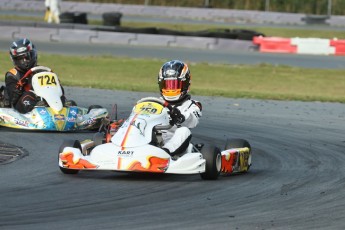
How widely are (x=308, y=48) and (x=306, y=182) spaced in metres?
18.4

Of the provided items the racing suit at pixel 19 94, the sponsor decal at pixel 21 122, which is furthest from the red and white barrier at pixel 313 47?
the sponsor decal at pixel 21 122

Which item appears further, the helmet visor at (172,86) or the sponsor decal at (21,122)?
the sponsor decal at (21,122)

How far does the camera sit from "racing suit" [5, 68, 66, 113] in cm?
1158

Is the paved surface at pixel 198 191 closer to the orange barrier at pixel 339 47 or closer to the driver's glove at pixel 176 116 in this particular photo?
the driver's glove at pixel 176 116

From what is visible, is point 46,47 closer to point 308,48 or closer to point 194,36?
point 194,36

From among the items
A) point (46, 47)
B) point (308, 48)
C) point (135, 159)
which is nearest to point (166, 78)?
point (135, 159)

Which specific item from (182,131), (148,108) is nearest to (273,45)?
(148,108)

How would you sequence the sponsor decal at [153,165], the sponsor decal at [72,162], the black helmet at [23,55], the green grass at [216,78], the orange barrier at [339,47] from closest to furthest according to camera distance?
1. the sponsor decal at [153,165]
2. the sponsor decal at [72,162]
3. the black helmet at [23,55]
4. the green grass at [216,78]
5. the orange barrier at [339,47]

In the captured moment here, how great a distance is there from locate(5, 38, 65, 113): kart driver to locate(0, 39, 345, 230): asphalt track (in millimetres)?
544

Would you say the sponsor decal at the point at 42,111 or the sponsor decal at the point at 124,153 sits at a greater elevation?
the sponsor decal at the point at 124,153

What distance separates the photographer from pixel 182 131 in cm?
812

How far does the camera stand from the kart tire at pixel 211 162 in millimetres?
7840

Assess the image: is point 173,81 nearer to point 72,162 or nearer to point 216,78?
point 72,162

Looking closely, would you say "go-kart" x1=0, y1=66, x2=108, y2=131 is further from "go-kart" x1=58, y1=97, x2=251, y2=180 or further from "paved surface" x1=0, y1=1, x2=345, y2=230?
"go-kart" x1=58, y1=97, x2=251, y2=180
